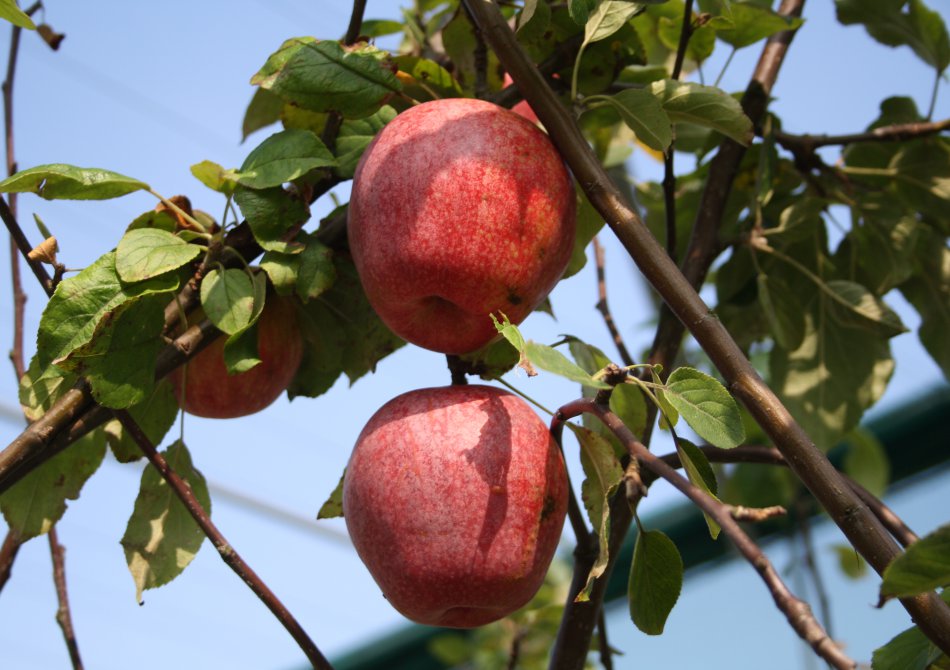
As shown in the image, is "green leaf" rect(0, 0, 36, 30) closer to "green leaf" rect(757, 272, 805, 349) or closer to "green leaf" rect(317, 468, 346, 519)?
"green leaf" rect(317, 468, 346, 519)

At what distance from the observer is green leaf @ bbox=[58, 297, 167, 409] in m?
0.70

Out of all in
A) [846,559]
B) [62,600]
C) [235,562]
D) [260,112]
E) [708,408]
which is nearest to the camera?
[708,408]

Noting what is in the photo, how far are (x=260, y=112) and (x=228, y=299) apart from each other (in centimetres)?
35

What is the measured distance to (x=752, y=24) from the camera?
3.32 feet

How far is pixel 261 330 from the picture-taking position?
0.84 metres

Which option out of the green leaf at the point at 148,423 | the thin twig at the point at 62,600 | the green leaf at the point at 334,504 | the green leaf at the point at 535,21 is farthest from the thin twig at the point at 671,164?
the thin twig at the point at 62,600

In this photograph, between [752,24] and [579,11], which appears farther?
[752,24]

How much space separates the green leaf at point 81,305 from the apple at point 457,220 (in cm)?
16

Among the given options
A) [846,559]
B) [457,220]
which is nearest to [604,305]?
[457,220]

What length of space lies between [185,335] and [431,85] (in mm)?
282

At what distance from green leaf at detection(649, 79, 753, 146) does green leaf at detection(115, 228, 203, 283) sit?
1.20 ft

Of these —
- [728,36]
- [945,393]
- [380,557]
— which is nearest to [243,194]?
[380,557]

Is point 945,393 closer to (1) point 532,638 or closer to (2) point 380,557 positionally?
(1) point 532,638

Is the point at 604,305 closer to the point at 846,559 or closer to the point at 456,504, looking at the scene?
the point at 456,504
